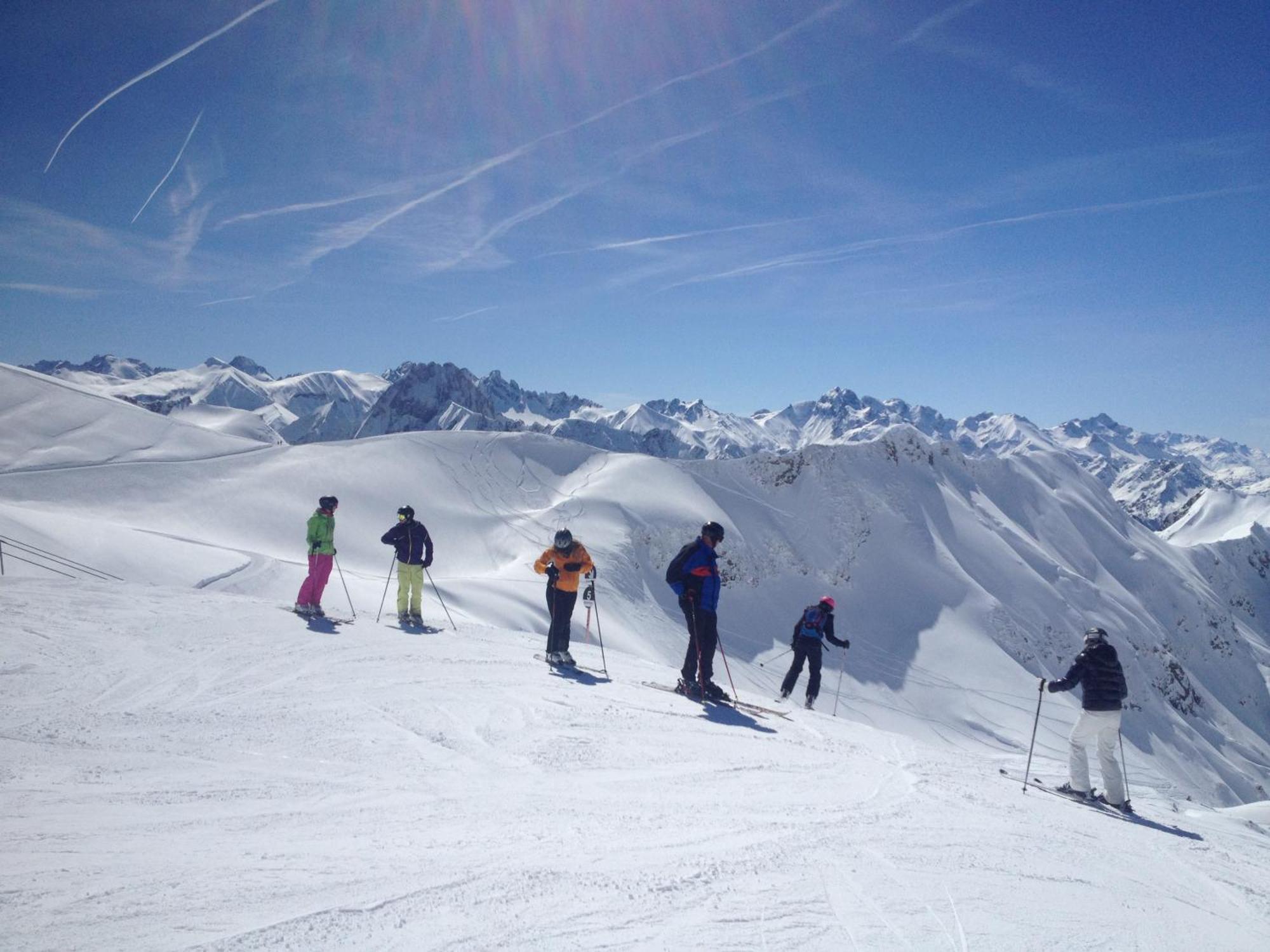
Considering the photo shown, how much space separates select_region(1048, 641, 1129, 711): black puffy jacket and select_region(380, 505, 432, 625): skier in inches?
418

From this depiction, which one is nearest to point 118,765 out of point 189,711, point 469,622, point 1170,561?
point 189,711

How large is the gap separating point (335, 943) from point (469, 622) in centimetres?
1297

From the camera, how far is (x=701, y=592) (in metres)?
10.5

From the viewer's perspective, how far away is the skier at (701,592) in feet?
34.3

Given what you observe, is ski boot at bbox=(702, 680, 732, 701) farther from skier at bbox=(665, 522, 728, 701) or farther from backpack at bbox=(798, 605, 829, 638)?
backpack at bbox=(798, 605, 829, 638)

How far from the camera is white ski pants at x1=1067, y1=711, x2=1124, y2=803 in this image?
9.03 metres

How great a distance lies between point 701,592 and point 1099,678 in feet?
17.6

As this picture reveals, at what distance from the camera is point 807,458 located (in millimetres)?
47344

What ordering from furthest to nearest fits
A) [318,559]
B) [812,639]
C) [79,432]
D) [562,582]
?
1. [79,432]
2. [812,639]
3. [318,559]
4. [562,582]

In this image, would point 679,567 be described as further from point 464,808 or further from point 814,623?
point 814,623

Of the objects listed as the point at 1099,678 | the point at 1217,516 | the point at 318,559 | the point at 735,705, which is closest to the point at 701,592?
the point at 735,705

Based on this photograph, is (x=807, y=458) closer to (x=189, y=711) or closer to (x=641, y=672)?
(x=641, y=672)

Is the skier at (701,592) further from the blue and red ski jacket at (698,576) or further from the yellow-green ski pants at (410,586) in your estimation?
the yellow-green ski pants at (410,586)

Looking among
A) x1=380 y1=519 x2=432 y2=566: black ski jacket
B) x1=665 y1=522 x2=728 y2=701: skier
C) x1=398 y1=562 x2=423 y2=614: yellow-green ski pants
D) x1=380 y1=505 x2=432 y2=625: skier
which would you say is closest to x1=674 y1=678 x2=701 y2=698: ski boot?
x1=665 y1=522 x2=728 y2=701: skier
